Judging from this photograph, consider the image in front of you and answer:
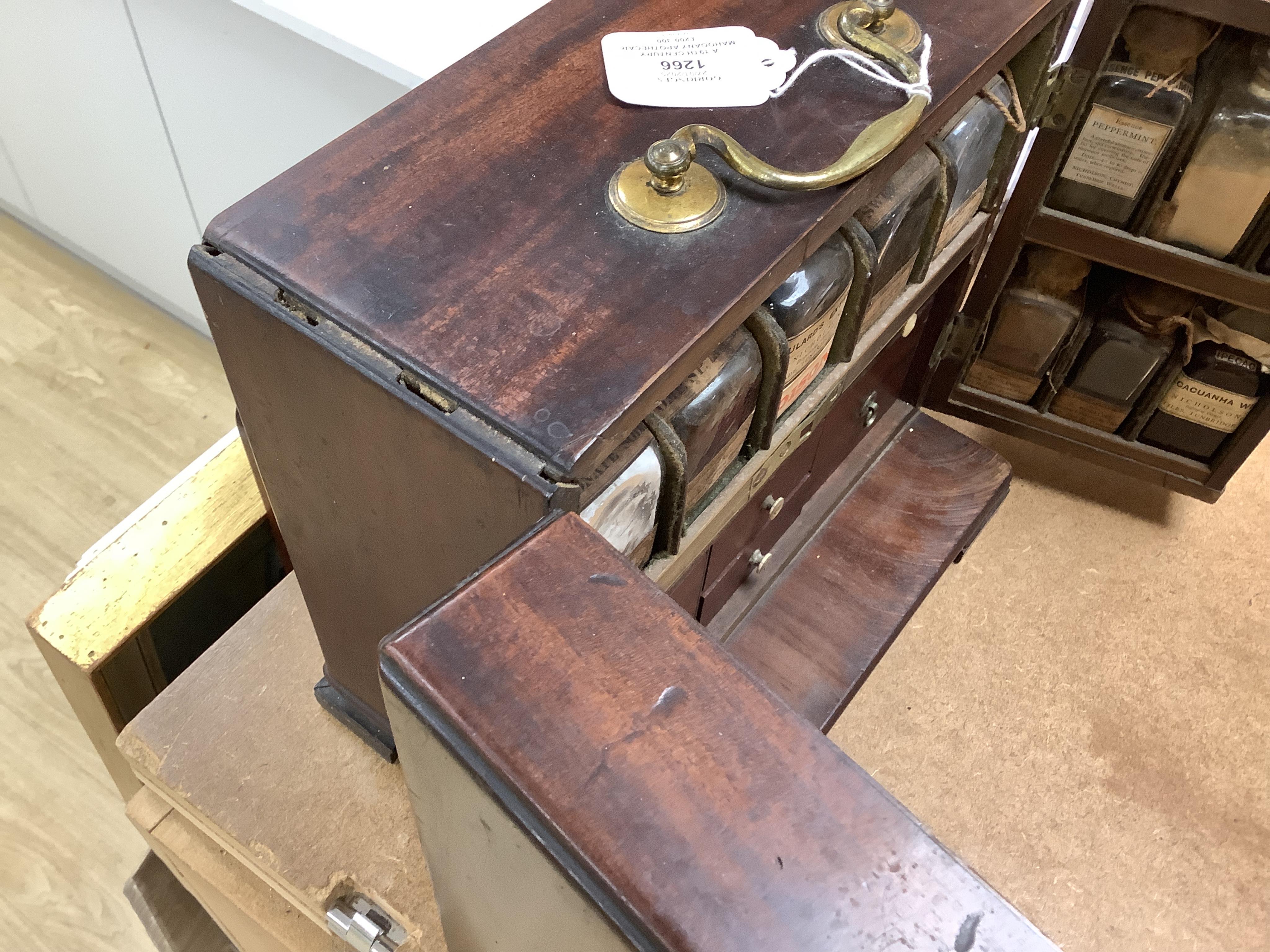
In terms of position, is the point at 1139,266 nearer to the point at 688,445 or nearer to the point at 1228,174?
the point at 1228,174

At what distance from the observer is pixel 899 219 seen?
63cm

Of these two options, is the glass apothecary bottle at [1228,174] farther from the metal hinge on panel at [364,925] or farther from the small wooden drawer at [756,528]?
the metal hinge on panel at [364,925]

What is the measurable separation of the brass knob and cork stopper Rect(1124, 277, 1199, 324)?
2.02ft

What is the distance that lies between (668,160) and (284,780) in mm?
553

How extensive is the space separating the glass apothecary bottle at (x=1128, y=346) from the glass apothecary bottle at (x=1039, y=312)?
0.03 metres

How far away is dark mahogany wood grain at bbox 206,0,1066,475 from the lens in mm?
433

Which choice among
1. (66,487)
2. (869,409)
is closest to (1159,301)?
(869,409)

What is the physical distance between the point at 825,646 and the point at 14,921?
3.43 feet

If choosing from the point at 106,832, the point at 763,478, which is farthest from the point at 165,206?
the point at 763,478

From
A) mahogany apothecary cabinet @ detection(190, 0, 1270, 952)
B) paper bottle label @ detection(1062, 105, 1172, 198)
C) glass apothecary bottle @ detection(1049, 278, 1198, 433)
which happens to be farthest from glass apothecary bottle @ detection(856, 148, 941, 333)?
glass apothecary bottle @ detection(1049, 278, 1198, 433)

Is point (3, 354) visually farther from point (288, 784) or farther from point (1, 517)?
point (288, 784)

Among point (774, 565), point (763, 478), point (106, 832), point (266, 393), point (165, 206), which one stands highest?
point (266, 393)

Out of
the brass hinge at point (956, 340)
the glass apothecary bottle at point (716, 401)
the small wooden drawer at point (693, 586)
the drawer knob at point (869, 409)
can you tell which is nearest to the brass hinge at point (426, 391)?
the glass apothecary bottle at point (716, 401)

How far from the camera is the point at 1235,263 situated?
2.65 feet
